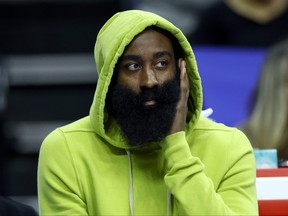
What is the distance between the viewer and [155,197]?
9.70 feet

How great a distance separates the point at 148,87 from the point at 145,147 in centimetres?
22

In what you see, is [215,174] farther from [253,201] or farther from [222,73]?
[222,73]

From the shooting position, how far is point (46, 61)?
5.62 metres

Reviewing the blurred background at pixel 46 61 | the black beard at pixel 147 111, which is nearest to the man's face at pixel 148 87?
the black beard at pixel 147 111

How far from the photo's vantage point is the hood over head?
2.88m

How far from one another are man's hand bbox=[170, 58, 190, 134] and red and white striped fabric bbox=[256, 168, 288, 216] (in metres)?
0.41

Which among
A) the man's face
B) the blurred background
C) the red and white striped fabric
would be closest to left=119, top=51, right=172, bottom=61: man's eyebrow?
the man's face

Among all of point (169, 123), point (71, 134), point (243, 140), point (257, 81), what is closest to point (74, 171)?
point (71, 134)

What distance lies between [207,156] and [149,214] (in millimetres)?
247

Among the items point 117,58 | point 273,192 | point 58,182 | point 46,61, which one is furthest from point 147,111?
point 46,61

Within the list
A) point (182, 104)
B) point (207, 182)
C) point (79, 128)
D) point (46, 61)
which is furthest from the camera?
point (46, 61)

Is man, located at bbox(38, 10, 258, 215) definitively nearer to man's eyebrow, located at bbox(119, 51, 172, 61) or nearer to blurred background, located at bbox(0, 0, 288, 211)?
man's eyebrow, located at bbox(119, 51, 172, 61)

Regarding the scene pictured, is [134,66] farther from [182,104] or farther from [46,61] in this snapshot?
[46,61]

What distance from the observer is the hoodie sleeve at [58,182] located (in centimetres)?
295
